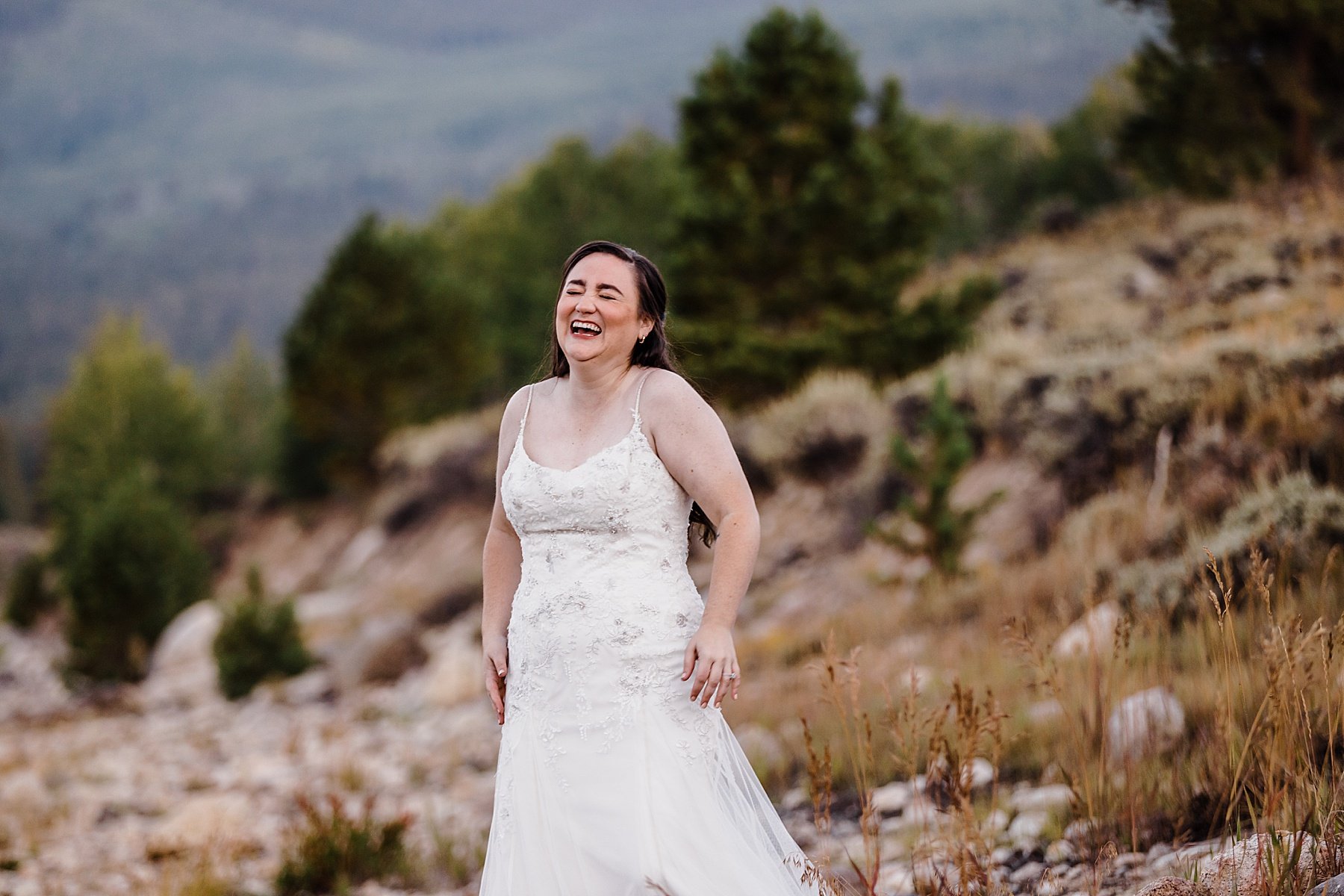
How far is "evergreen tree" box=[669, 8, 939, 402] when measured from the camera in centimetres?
1568

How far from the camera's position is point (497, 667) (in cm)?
326

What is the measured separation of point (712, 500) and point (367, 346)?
88.1 ft

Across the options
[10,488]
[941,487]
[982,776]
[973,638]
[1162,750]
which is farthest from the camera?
[10,488]

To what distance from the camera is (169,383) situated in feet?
144

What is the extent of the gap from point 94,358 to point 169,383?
3.87 m

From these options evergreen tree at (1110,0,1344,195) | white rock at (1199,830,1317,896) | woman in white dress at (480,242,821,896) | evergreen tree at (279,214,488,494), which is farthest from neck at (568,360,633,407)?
evergreen tree at (279,214,488,494)

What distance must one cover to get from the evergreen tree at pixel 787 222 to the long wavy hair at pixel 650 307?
1196 cm

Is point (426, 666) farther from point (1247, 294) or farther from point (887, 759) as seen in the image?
point (1247, 294)

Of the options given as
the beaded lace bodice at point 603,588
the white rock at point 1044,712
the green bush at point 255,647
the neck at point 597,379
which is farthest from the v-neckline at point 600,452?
the green bush at point 255,647

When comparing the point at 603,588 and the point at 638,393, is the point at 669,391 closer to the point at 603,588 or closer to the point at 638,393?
the point at 638,393

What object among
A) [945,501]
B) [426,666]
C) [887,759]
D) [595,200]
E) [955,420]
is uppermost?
[595,200]

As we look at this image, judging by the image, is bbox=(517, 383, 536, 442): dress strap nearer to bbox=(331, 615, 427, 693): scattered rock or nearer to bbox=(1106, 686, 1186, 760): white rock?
bbox=(1106, 686, 1186, 760): white rock

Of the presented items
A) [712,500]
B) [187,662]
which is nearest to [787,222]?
[187,662]

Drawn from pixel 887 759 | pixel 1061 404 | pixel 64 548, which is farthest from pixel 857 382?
pixel 64 548
